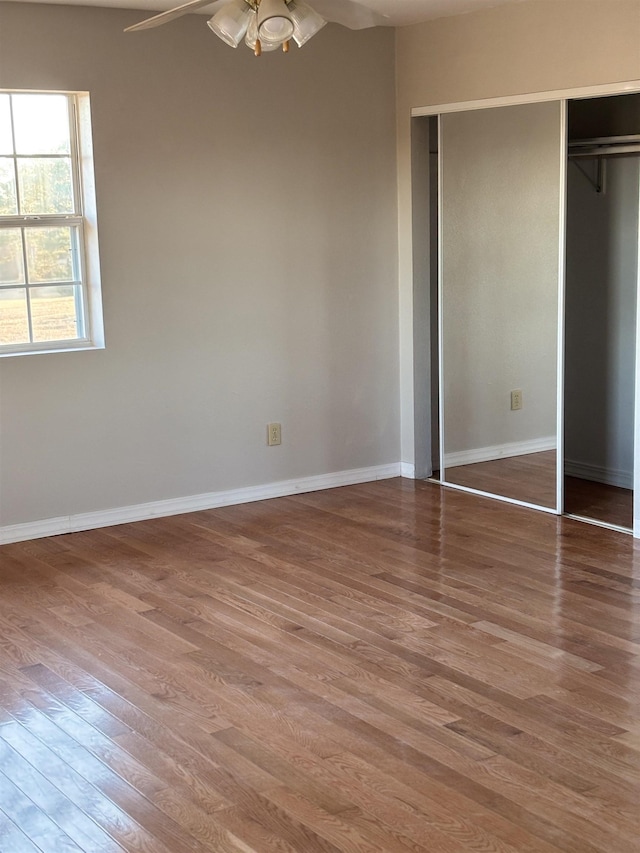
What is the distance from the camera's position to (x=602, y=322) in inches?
234

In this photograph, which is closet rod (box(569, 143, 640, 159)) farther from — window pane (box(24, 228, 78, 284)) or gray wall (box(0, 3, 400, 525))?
window pane (box(24, 228, 78, 284))

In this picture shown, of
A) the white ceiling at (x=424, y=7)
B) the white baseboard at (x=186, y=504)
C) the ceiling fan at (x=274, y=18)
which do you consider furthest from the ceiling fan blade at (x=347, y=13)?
the white baseboard at (x=186, y=504)

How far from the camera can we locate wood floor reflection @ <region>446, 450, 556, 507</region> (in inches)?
213

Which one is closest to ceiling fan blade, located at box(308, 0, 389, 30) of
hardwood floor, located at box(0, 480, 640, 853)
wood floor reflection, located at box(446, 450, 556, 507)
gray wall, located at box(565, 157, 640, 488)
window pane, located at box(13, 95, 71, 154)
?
hardwood floor, located at box(0, 480, 640, 853)

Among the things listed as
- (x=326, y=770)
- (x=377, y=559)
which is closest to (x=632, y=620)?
(x=377, y=559)

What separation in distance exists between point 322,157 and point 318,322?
91cm

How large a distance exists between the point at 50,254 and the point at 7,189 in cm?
37

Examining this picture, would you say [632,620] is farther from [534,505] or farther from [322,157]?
[322,157]

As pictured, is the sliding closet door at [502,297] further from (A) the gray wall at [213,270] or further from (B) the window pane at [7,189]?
(B) the window pane at [7,189]

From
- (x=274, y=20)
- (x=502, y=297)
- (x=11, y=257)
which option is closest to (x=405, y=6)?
(x=502, y=297)

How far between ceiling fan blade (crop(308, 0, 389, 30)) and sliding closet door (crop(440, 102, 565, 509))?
85.4 inches

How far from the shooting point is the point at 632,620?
3.95 meters

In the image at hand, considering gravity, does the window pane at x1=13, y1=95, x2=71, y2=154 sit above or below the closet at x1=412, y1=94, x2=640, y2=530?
above

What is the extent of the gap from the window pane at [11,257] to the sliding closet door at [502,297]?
227 centimetres
